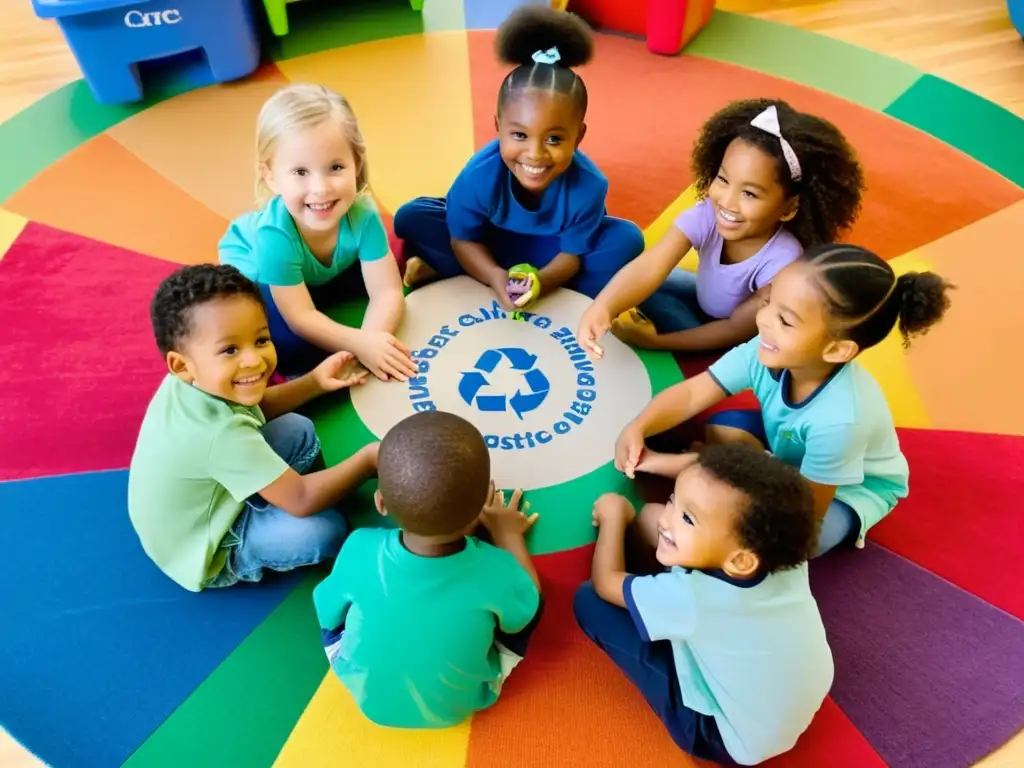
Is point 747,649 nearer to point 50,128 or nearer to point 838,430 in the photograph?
point 838,430

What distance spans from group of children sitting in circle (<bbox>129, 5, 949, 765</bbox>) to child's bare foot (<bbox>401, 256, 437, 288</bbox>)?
11 mm

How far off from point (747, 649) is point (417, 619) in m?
0.68

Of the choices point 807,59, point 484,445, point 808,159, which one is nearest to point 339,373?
point 484,445

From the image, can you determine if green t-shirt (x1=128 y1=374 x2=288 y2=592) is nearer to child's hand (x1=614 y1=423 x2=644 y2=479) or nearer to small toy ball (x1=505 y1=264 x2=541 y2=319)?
child's hand (x1=614 y1=423 x2=644 y2=479)

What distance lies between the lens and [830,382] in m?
2.02

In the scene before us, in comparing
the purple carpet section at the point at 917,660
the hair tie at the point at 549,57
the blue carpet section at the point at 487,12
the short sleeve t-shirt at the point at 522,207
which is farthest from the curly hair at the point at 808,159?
the blue carpet section at the point at 487,12

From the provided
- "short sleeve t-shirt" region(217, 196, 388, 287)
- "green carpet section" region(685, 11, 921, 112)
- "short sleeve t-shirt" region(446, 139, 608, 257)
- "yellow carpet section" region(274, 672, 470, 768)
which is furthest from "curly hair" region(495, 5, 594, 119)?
"green carpet section" region(685, 11, 921, 112)

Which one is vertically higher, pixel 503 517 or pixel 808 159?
pixel 808 159

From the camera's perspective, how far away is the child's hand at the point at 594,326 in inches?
104

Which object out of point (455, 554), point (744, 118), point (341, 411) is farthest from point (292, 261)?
point (744, 118)

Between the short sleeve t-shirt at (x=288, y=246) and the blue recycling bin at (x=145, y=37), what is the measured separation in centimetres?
151

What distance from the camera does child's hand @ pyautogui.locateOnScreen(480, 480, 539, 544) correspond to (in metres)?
2.18

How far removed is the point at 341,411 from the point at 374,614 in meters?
0.97

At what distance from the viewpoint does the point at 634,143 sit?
12.1 ft
